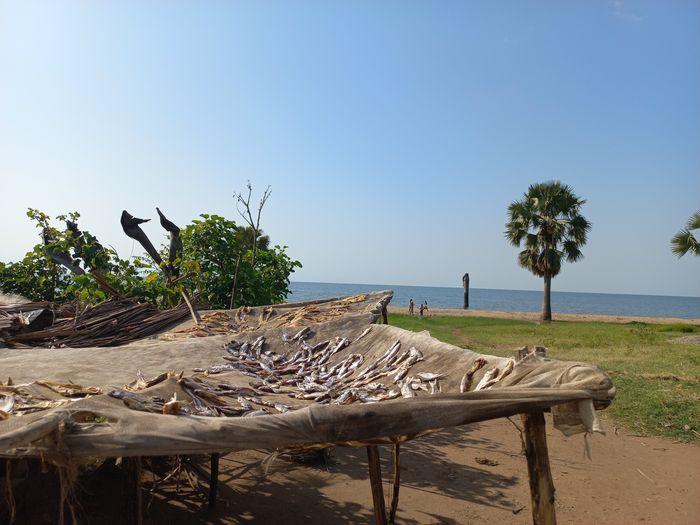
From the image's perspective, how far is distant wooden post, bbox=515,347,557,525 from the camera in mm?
2643

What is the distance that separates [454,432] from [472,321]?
1686 cm

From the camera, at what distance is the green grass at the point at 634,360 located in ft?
23.4

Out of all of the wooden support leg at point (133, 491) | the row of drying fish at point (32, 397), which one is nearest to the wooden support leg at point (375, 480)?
the wooden support leg at point (133, 491)

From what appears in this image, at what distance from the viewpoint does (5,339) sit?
216 inches

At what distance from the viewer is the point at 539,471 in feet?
8.84

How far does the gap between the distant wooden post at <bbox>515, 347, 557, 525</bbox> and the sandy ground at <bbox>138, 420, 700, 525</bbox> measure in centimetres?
202

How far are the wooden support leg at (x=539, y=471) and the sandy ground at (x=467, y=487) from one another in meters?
2.02

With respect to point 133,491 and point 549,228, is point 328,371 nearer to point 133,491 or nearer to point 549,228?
point 133,491

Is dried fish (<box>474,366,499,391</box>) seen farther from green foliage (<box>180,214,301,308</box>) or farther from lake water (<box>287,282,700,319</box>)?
lake water (<box>287,282,700,319</box>)

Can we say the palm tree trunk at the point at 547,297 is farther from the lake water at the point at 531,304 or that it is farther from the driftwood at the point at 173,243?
the driftwood at the point at 173,243

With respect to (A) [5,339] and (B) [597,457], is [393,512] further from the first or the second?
(A) [5,339]

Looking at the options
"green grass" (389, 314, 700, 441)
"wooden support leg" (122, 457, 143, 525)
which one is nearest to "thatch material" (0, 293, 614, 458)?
"wooden support leg" (122, 457, 143, 525)

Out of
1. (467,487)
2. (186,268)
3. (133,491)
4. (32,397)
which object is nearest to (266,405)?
(133,491)

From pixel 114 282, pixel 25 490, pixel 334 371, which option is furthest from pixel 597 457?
pixel 114 282
